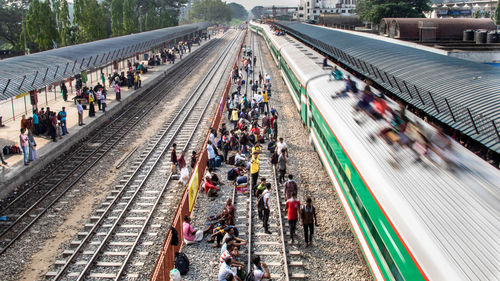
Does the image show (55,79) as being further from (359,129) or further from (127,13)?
(127,13)

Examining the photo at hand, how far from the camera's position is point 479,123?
10.2m

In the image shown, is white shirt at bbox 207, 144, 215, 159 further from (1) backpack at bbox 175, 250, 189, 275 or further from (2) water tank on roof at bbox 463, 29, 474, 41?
(2) water tank on roof at bbox 463, 29, 474, 41

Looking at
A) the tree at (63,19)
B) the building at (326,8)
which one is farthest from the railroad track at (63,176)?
the building at (326,8)

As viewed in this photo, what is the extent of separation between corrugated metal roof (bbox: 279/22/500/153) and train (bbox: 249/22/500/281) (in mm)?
946

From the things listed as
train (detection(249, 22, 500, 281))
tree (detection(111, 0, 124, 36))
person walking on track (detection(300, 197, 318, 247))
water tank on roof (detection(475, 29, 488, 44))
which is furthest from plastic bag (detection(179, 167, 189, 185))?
tree (detection(111, 0, 124, 36))

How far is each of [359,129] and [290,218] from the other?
293 centimetres

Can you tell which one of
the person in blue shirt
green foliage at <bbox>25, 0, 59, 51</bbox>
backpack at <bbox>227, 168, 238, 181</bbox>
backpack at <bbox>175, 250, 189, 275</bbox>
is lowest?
backpack at <bbox>175, 250, 189, 275</bbox>

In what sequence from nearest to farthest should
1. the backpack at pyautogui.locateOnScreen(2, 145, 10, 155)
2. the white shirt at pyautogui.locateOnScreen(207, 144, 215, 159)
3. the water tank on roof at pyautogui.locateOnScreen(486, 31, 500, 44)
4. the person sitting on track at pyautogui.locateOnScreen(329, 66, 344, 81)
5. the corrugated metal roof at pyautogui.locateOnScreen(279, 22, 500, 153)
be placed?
the corrugated metal roof at pyautogui.locateOnScreen(279, 22, 500, 153) → the person sitting on track at pyautogui.locateOnScreen(329, 66, 344, 81) → the white shirt at pyautogui.locateOnScreen(207, 144, 215, 159) → the backpack at pyautogui.locateOnScreen(2, 145, 10, 155) → the water tank on roof at pyautogui.locateOnScreen(486, 31, 500, 44)

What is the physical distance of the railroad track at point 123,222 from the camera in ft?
38.0

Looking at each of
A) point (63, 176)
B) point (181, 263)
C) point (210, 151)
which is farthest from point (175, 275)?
point (63, 176)

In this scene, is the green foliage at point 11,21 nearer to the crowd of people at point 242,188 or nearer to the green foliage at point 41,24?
the green foliage at point 41,24

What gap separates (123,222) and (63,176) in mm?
5216

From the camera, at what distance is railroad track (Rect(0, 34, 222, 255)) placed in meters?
14.0

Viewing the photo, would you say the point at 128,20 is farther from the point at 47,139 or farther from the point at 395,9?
the point at 47,139
